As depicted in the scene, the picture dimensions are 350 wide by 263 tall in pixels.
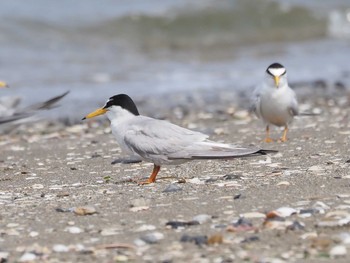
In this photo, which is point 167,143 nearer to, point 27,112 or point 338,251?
point 338,251

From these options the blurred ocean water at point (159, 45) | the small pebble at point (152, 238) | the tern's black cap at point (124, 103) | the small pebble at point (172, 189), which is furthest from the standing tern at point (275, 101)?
the small pebble at point (152, 238)

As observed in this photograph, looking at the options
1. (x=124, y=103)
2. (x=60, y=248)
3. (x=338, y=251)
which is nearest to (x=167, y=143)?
(x=124, y=103)

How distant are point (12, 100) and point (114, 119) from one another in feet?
10.7

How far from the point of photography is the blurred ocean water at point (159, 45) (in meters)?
12.9

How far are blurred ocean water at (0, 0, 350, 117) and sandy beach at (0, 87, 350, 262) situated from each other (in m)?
4.31

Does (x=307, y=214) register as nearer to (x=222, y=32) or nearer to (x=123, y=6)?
(x=222, y=32)

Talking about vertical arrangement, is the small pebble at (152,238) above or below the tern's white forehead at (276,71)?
below

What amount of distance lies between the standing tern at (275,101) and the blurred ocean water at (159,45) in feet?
10.7

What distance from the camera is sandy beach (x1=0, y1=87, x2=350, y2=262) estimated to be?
3832 mm

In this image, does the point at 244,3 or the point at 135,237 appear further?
the point at 244,3

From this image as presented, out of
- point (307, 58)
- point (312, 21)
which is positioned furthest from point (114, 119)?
point (312, 21)

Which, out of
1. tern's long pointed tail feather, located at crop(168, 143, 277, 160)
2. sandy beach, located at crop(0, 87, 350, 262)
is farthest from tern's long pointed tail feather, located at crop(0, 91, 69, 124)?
tern's long pointed tail feather, located at crop(168, 143, 277, 160)

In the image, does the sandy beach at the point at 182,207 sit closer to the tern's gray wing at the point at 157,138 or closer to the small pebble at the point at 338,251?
the small pebble at the point at 338,251

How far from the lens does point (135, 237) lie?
4059 mm
